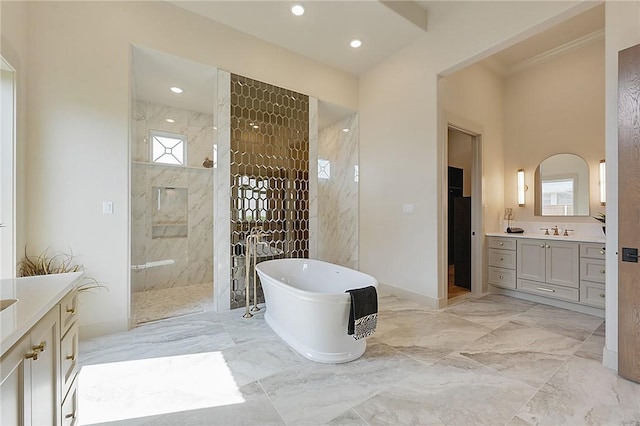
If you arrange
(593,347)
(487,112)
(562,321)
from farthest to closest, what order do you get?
(487,112)
(562,321)
(593,347)

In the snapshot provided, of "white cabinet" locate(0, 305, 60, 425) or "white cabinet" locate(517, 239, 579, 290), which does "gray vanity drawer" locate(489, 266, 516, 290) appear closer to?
"white cabinet" locate(517, 239, 579, 290)

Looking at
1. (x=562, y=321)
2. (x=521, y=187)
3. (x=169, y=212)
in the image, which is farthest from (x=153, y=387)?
(x=521, y=187)

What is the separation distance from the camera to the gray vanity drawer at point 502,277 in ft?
13.0

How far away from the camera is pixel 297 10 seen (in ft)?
10.3

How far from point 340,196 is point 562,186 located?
333cm

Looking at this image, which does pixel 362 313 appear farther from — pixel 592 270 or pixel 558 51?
pixel 558 51

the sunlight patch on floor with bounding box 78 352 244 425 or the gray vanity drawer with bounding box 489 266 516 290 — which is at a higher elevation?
the gray vanity drawer with bounding box 489 266 516 290

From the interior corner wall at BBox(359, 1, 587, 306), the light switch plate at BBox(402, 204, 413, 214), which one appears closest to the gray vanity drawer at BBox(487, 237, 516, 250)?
the interior corner wall at BBox(359, 1, 587, 306)

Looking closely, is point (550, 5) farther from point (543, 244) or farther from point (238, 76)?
point (238, 76)

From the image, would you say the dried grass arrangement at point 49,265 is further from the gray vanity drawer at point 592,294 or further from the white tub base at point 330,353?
the gray vanity drawer at point 592,294

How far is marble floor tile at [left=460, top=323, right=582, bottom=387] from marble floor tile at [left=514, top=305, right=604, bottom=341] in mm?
167

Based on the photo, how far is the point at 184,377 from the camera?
204 cm

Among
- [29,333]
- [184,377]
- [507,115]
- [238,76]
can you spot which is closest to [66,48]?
[238,76]

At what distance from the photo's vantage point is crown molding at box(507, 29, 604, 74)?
11.9 ft
